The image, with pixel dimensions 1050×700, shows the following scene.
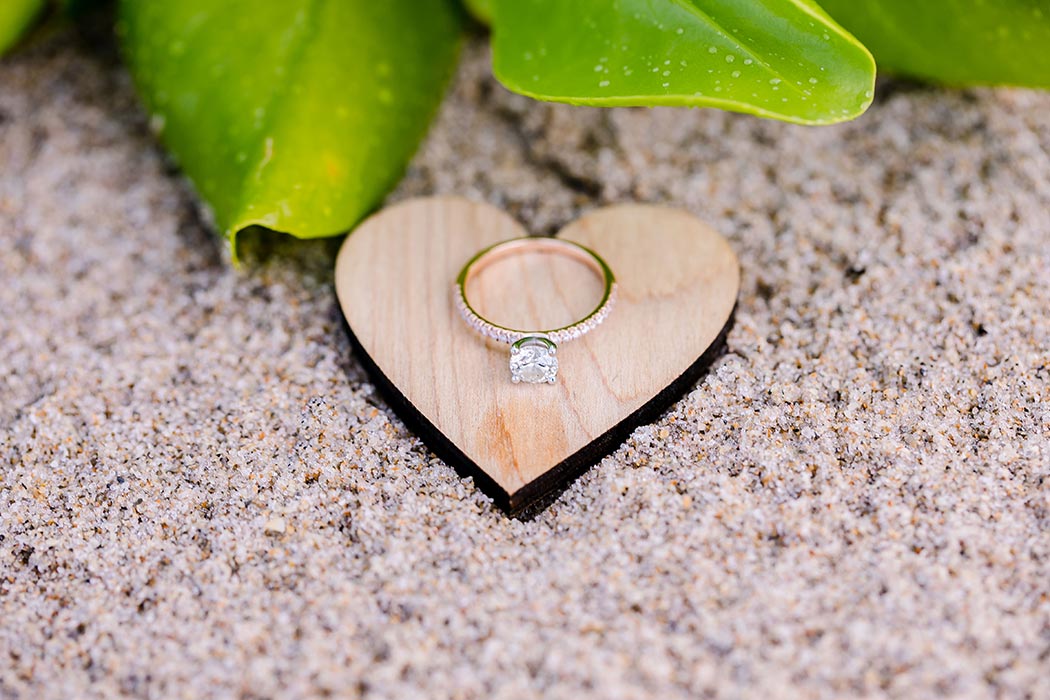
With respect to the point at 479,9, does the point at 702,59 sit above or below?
above

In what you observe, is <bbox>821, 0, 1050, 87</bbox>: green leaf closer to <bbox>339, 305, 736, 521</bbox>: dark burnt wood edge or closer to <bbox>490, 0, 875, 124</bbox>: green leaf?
<bbox>490, 0, 875, 124</bbox>: green leaf

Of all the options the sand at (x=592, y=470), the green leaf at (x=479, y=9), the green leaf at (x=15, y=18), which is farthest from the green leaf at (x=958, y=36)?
the green leaf at (x=15, y=18)

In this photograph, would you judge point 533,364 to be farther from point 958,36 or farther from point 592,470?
point 958,36

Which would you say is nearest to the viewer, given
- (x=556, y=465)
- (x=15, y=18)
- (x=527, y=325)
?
(x=556, y=465)

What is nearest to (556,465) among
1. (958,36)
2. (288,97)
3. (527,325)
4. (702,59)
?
(527,325)

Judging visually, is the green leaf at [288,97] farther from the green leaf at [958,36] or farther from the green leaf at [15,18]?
the green leaf at [958,36]

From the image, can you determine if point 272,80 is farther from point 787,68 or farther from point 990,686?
point 990,686
